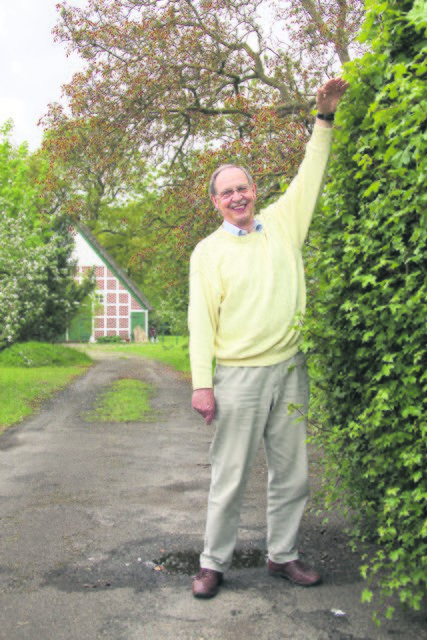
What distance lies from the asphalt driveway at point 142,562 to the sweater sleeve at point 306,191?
1967 millimetres

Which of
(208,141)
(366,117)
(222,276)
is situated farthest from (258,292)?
(208,141)

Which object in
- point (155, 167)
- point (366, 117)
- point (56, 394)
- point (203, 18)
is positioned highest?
point (203, 18)

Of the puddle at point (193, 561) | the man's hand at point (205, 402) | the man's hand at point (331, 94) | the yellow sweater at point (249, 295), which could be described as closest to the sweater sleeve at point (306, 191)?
the yellow sweater at point (249, 295)

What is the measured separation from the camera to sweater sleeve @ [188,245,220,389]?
4.15 m

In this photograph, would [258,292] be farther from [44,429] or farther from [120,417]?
[120,417]

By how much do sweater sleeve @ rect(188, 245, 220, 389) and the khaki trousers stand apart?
5.4 inches

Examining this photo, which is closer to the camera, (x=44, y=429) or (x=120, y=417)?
(x=44, y=429)

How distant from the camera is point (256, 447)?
13.9 ft

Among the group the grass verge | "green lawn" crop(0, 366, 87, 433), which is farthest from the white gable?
the grass verge

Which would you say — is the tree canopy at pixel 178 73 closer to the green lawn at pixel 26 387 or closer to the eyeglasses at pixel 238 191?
the green lawn at pixel 26 387

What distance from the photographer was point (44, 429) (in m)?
11.0

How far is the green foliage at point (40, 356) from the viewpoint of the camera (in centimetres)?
2669

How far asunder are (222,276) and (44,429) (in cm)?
746

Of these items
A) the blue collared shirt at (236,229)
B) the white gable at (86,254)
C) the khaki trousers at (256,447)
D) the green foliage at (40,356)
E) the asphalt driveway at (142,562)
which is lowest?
the green foliage at (40,356)
